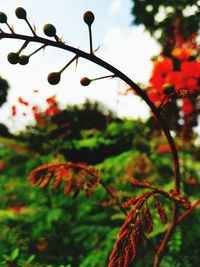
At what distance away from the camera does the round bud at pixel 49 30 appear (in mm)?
1102

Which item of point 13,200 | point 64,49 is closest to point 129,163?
point 13,200

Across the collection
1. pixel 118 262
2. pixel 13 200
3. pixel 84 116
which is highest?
pixel 84 116

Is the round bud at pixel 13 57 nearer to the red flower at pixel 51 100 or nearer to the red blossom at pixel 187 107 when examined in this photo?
the red blossom at pixel 187 107

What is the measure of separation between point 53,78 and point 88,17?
0.79ft

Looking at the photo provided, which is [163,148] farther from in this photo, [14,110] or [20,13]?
[20,13]

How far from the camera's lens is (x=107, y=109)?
41.5 ft

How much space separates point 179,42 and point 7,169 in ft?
8.71

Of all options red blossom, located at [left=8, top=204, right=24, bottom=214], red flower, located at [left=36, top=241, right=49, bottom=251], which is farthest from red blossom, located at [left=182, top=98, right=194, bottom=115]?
red flower, located at [left=36, top=241, right=49, bottom=251]

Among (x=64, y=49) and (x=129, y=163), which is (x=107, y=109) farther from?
(x=64, y=49)

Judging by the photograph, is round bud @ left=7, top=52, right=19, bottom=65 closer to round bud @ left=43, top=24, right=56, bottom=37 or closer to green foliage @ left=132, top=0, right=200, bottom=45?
round bud @ left=43, top=24, right=56, bottom=37

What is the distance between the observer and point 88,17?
3.93 ft

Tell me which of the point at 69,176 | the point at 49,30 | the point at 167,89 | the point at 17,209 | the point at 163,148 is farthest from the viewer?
the point at 163,148

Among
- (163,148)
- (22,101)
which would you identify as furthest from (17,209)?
(22,101)

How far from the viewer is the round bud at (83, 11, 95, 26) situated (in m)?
1.20
